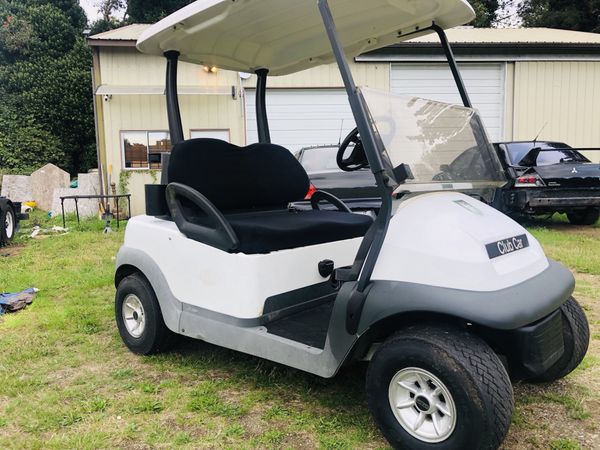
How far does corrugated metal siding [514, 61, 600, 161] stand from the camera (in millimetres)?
11898

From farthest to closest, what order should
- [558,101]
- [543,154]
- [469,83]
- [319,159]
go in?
[558,101], [469,83], [543,154], [319,159]

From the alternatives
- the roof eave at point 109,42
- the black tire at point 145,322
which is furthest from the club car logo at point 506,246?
the roof eave at point 109,42

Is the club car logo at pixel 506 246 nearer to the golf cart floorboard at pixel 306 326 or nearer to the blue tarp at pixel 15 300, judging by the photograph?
the golf cart floorboard at pixel 306 326

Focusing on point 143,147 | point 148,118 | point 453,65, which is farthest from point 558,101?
point 453,65

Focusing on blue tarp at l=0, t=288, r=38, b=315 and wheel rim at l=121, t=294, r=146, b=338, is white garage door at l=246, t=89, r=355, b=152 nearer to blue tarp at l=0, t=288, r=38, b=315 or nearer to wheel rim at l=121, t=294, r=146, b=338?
blue tarp at l=0, t=288, r=38, b=315

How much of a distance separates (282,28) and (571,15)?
21.2 m

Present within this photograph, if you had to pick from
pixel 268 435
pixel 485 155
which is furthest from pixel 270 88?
pixel 268 435

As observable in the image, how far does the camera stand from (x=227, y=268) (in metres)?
2.71

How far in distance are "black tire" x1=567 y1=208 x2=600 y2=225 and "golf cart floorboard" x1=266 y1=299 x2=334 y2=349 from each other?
729 cm

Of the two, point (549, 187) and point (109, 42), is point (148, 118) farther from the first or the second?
point (549, 187)

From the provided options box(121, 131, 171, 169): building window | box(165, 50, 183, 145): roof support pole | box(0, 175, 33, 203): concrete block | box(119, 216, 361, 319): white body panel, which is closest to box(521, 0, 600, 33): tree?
box(121, 131, 171, 169): building window

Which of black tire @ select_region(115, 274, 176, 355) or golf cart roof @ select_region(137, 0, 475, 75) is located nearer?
golf cart roof @ select_region(137, 0, 475, 75)

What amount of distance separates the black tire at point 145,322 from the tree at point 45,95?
1501cm

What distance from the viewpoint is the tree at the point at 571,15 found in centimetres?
2006
